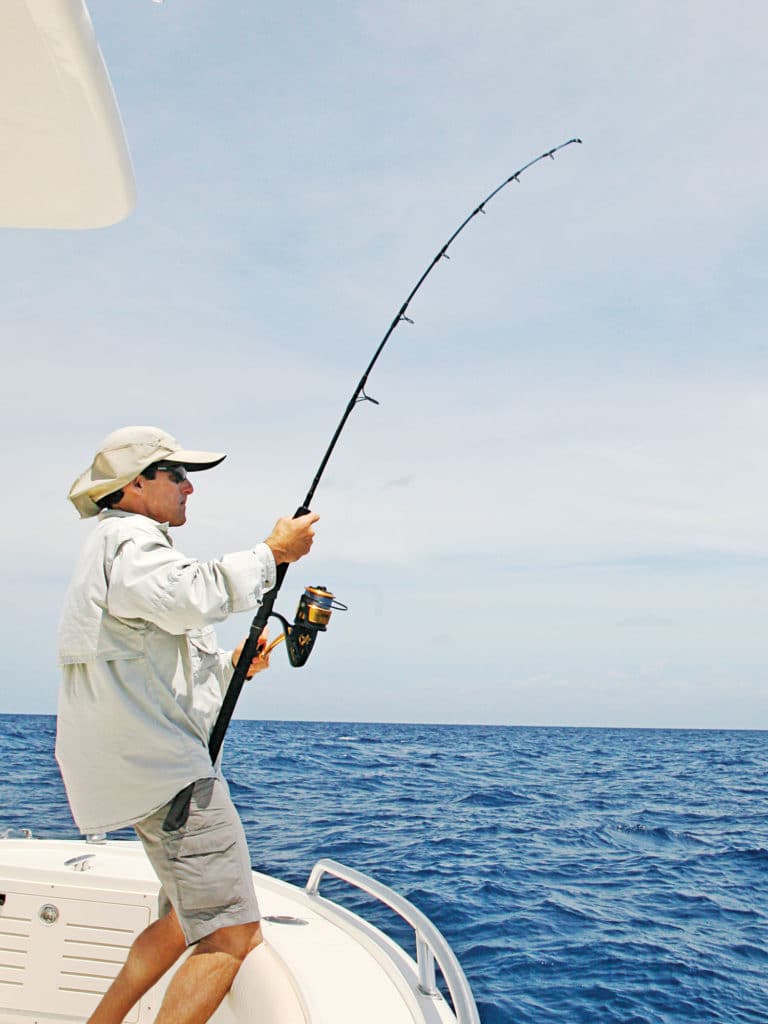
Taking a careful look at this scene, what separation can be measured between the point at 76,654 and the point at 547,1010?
129 inches

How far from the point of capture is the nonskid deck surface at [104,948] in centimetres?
232

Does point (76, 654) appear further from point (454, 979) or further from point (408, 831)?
point (408, 831)

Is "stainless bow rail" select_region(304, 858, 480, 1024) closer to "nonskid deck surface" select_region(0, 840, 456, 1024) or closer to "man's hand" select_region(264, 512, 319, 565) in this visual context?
"nonskid deck surface" select_region(0, 840, 456, 1024)

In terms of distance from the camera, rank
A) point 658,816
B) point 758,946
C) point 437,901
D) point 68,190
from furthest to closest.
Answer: point 658,816 → point 437,901 → point 758,946 → point 68,190

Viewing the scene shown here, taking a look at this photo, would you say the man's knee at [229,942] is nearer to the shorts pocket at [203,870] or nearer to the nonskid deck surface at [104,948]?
the shorts pocket at [203,870]

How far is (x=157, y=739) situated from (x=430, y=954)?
100 centimetres

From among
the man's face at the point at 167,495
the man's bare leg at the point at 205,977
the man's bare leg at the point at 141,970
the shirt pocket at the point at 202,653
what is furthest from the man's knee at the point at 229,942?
the man's face at the point at 167,495

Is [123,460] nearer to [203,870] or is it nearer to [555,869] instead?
[203,870]

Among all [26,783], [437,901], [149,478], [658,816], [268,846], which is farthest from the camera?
[26,783]

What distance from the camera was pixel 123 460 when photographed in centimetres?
202

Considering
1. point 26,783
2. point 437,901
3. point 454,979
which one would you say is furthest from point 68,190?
point 26,783

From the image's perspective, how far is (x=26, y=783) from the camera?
12.4 metres

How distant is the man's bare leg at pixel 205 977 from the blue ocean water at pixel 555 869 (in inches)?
99.4

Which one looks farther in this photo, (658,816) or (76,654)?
(658,816)
